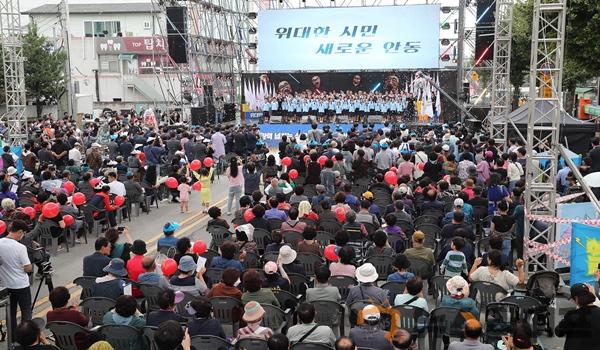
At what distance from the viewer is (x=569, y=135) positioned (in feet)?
64.1

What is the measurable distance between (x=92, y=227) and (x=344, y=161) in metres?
6.42

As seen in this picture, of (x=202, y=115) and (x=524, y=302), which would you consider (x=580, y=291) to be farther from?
(x=202, y=115)

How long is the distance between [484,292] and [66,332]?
15.4 feet

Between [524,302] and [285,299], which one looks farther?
[285,299]

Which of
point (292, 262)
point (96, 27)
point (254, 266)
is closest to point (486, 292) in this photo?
point (292, 262)

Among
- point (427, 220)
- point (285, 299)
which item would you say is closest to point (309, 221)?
point (427, 220)

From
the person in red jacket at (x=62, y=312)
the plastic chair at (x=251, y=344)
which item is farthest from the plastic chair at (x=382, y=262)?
the person in red jacket at (x=62, y=312)

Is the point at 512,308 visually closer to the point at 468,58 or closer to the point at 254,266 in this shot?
the point at 254,266

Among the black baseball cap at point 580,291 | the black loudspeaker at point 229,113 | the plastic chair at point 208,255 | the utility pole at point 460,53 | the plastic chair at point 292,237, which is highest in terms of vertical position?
the utility pole at point 460,53

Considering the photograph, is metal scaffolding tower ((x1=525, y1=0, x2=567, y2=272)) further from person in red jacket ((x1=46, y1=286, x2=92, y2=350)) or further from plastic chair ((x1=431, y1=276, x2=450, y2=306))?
person in red jacket ((x1=46, y1=286, x2=92, y2=350))

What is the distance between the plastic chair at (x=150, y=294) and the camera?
25.2 ft

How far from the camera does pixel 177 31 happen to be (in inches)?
1170

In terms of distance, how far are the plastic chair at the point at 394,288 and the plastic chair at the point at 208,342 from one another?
7.79 feet

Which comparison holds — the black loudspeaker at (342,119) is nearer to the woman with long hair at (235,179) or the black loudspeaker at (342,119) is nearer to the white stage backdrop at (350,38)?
the white stage backdrop at (350,38)
